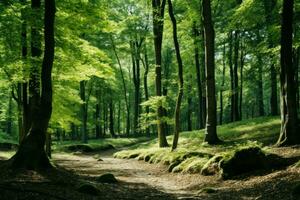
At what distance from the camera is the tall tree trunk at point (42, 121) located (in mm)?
11945

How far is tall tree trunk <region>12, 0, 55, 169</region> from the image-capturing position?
1195 cm

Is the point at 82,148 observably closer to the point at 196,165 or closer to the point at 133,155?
the point at 133,155

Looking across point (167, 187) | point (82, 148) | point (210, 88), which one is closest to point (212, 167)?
point (167, 187)

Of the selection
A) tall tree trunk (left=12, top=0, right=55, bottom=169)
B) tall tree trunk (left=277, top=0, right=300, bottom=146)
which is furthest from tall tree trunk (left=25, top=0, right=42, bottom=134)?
tall tree trunk (left=277, top=0, right=300, bottom=146)

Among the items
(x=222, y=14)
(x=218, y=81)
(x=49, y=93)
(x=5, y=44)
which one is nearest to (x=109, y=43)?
(x=222, y=14)

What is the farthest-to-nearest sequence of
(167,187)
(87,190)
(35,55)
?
(35,55), (167,187), (87,190)

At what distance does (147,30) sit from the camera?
148 feet

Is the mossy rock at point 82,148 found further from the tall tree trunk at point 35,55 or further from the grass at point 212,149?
the tall tree trunk at point 35,55

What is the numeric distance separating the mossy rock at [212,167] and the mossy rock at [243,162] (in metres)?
0.92

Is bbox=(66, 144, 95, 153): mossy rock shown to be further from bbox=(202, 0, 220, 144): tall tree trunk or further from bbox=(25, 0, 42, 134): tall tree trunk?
bbox=(25, 0, 42, 134): tall tree trunk

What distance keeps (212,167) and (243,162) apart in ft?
5.24

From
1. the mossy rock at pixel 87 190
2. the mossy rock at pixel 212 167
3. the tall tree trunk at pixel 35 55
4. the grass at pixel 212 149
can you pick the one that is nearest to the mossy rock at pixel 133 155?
the grass at pixel 212 149

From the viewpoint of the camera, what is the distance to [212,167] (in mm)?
14016

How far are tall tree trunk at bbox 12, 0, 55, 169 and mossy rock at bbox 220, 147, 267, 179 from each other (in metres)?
6.22
